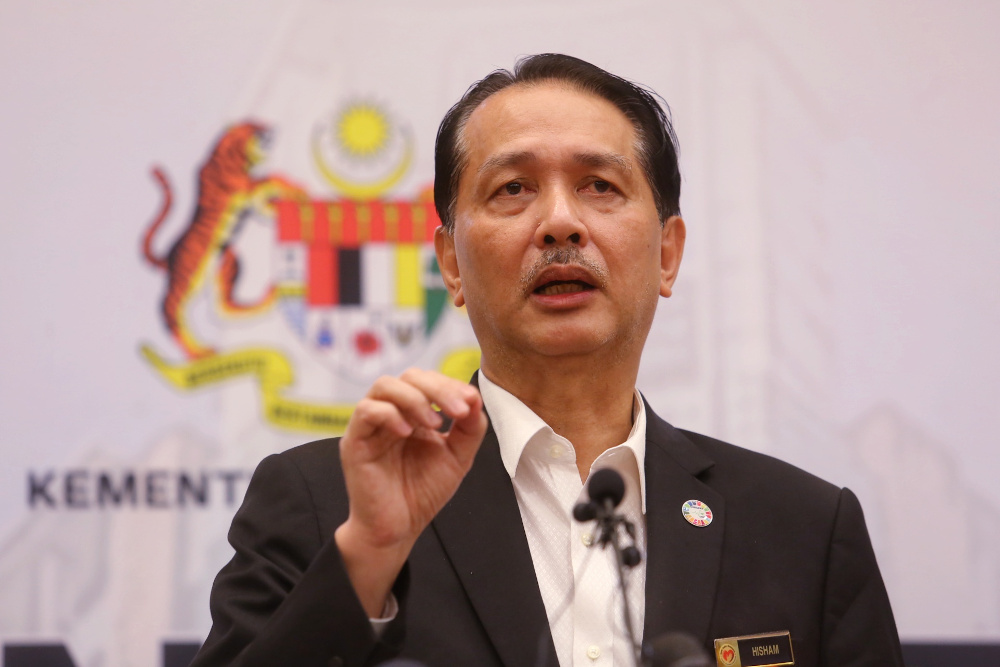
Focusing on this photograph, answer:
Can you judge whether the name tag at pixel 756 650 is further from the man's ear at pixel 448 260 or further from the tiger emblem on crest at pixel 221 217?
the tiger emblem on crest at pixel 221 217

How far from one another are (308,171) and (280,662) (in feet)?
6.50

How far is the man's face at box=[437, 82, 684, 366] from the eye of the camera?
5.84ft

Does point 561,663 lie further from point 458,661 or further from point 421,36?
point 421,36

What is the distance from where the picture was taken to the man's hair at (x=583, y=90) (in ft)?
6.70

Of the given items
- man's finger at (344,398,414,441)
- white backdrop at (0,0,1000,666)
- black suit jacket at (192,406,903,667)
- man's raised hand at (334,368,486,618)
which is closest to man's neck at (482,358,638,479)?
black suit jacket at (192,406,903,667)

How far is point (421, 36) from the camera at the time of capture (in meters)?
3.01

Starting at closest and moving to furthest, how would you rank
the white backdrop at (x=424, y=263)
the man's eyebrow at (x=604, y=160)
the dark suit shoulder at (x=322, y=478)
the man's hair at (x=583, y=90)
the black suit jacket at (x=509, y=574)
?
the black suit jacket at (x=509, y=574) < the dark suit shoulder at (x=322, y=478) < the man's eyebrow at (x=604, y=160) < the man's hair at (x=583, y=90) < the white backdrop at (x=424, y=263)

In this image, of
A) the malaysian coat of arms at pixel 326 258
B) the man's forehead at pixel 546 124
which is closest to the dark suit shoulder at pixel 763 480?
the man's forehead at pixel 546 124

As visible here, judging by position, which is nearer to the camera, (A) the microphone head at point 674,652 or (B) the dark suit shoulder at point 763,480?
(A) the microphone head at point 674,652

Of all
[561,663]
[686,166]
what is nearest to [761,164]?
[686,166]

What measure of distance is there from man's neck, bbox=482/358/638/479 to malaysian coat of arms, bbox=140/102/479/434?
3.48 feet

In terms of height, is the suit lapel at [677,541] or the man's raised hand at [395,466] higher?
the man's raised hand at [395,466]

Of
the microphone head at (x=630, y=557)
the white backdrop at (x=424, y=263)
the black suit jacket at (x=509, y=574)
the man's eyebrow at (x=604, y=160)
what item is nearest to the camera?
the microphone head at (x=630, y=557)

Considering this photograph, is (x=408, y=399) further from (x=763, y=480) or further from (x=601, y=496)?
(x=763, y=480)
